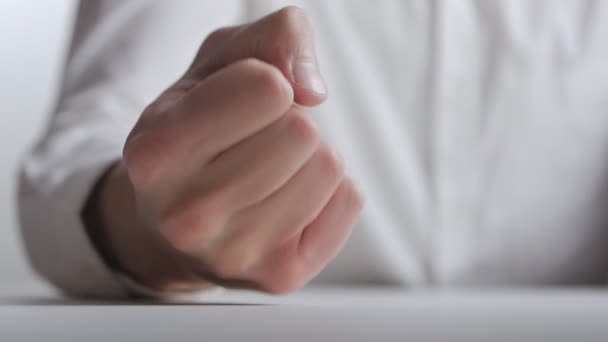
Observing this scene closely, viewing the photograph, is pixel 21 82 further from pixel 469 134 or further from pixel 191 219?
pixel 191 219

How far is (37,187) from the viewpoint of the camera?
286mm

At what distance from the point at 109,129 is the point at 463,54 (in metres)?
0.20

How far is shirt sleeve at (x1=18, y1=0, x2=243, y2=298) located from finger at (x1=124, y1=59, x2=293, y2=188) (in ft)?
0.32

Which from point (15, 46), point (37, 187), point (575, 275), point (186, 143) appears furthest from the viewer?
point (15, 46)

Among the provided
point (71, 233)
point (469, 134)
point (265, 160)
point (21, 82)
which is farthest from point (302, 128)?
point (21, 82)

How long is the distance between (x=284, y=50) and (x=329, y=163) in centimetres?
2

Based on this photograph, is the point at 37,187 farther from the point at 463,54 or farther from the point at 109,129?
the point at 463,54

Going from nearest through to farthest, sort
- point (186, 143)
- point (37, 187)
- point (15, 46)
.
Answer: point (186, 143) < point (37, 187) < point (15, 46)

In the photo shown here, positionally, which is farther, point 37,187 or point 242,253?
point 37,187

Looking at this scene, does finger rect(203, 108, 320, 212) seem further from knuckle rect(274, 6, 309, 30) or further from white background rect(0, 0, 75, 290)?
white background rect(0, 0, 75, 290)

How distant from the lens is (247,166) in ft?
0.50

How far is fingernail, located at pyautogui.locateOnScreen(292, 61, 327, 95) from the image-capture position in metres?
0.15

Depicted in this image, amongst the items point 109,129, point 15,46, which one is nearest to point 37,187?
point 109,129

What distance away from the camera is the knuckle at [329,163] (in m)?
0.16
